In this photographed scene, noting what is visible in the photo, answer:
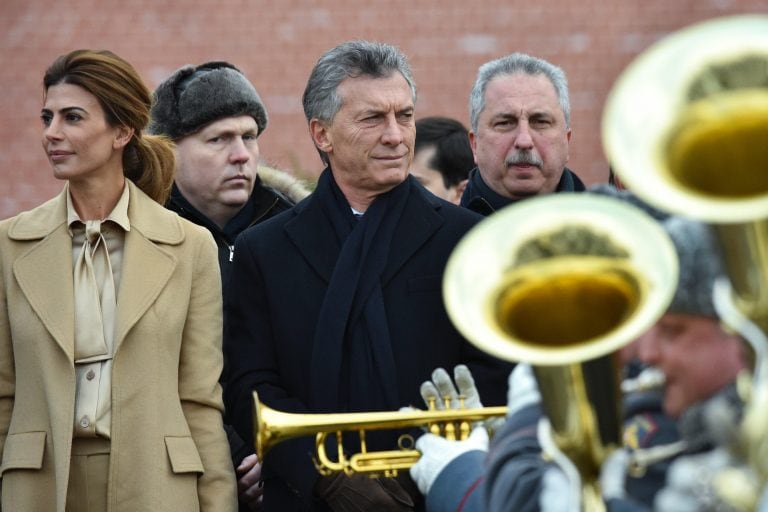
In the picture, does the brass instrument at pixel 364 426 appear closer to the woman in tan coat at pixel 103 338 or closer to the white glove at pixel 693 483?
the woman in tan coat at pixel 103 338

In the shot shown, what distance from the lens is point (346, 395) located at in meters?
4.96

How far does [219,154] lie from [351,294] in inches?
53.8

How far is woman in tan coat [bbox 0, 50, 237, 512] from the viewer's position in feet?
16.2

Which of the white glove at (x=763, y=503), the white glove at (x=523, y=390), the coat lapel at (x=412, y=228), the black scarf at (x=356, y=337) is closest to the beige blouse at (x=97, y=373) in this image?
the black scarf at (x=356, y=337)

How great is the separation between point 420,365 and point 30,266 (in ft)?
3.94

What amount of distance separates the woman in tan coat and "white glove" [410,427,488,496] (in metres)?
0.81

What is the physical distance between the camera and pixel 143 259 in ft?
16.9

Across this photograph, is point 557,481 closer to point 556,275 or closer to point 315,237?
point 556,275

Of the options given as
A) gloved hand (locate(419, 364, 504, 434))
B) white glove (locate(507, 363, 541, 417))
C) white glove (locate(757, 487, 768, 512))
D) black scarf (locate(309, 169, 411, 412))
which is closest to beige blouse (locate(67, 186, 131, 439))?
black scarf (locate(309, 169, 411, 412))

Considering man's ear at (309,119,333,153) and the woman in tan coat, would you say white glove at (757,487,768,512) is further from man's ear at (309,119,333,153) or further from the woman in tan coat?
man's ear at (309,119,333,153)

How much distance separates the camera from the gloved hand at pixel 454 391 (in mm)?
4734

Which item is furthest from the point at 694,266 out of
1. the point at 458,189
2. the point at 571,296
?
the point at 458,189

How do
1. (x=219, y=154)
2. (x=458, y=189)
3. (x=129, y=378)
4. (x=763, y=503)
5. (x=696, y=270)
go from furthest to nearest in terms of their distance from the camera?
(x=458, y=189) < (x=219, y=154) < (x=129, y=378) < (x=696, y=270) < (x=763, y=503)

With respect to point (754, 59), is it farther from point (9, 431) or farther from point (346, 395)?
point (9, 431)
